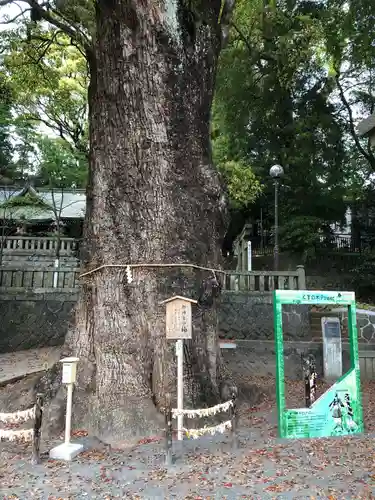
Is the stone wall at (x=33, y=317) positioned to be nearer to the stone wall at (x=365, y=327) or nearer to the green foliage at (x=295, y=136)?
the stone wall at (x=365, y=327)

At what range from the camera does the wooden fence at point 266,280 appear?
34.1ft

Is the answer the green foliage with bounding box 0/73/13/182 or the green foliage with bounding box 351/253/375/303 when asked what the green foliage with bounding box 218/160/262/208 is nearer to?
the green foliage with bounding box 351/253/375/303

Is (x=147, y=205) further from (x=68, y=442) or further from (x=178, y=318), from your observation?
(x=68, y=442)

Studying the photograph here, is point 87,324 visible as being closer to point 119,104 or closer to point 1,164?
point 119,104

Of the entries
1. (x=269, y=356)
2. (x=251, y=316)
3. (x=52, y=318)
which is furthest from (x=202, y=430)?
(x=52, y=318)

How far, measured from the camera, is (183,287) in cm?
568

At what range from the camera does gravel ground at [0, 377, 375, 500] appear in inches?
144

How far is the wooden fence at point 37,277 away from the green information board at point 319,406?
6898 millimetres

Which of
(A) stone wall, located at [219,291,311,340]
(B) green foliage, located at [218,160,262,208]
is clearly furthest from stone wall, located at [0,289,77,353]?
(B) green foliage, located at [218,160,262,208]

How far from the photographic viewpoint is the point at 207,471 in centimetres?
409

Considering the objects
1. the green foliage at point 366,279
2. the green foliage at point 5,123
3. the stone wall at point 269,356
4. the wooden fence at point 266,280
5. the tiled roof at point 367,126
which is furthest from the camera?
the green foliage at point 366,279

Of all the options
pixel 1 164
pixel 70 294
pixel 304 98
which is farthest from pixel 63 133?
pixel 70 294

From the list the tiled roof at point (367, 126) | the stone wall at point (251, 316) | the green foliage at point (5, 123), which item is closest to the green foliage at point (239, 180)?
the stone wall at point (251, 316)

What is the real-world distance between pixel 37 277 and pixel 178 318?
6825 mm
